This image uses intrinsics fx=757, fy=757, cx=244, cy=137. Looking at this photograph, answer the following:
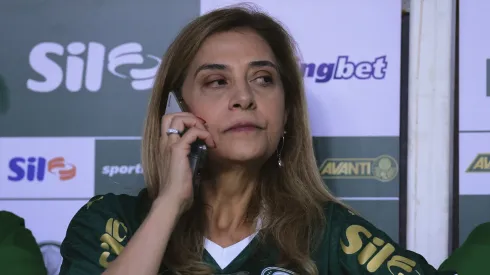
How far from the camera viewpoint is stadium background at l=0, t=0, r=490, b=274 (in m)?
2.23

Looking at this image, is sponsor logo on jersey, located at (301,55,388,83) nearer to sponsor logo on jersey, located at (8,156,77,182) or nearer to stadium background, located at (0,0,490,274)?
stadium background, located at (0,0,490,274)

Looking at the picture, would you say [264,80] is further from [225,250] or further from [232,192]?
[225,250]

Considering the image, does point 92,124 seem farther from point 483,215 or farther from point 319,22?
point 483,215

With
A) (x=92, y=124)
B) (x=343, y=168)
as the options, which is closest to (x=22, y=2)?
(x=92, y=124)

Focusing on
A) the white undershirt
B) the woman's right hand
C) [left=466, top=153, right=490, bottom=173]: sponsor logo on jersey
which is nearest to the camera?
the woman's right hand

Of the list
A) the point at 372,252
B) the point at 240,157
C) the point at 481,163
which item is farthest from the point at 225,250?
the point at 481,163

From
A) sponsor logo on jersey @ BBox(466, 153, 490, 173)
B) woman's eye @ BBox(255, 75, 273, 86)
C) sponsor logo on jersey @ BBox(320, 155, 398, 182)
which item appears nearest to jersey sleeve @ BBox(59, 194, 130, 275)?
woman's eye @ BBox(255, 75, 273, 86)

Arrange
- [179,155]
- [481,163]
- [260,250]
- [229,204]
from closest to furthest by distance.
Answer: [179,155]
[260,250]
[229,204]
[481,163]

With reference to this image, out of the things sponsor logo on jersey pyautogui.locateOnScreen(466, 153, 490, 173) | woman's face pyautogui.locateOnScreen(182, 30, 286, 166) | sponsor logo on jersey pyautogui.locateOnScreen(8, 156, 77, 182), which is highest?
woman's face pyautogui.locateOnScreen(182, 30, 286, 166)

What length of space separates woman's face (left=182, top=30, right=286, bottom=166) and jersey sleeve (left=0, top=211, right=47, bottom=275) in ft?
1.86

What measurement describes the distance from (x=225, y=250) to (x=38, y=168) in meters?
0.79

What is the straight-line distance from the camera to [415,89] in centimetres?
221

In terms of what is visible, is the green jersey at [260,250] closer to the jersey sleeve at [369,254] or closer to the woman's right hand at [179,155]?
the jersey sleeve at [369,254]

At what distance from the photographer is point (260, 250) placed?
1.77 meters
